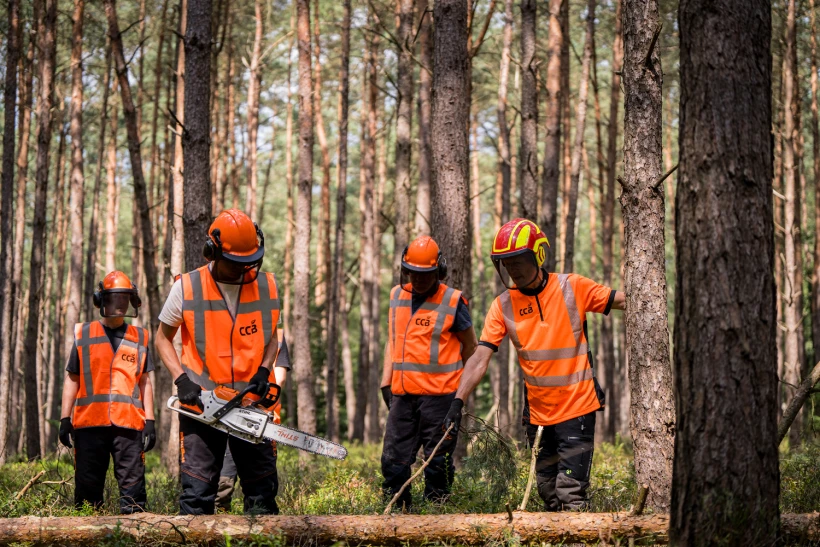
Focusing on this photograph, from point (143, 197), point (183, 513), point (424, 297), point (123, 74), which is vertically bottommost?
point (183, 513)

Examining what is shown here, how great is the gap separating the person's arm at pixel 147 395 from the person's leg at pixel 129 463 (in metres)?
0.18

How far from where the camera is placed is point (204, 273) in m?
5.10

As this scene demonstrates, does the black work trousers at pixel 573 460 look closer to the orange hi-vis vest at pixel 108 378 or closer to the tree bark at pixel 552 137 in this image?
the orange hi-vis vest at pixel 108 378

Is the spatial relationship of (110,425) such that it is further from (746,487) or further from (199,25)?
(746,487)

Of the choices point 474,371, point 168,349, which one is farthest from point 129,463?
point 474,371

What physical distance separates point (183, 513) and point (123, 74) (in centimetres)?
574

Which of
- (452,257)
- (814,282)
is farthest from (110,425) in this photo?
(814,282)

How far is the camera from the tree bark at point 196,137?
7.60 metres

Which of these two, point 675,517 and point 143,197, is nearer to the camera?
point 675,517

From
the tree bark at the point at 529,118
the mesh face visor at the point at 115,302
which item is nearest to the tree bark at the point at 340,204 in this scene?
the tree bark at the point at 529,118

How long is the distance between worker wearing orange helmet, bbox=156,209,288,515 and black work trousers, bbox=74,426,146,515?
5.86 ft

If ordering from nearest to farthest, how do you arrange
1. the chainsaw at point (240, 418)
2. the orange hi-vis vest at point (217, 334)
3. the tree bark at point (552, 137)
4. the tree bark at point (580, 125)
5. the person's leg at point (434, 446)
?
the chainsaw at point (240, 418) < the orange hi-vis vest at point (217, 334) < the person's leg at point (434, 446) < the tree bark at point (552, 137) < the tree bark at point (580, 125)

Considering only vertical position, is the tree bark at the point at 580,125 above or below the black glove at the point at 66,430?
above

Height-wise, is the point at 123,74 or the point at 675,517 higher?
the point at 123,74
